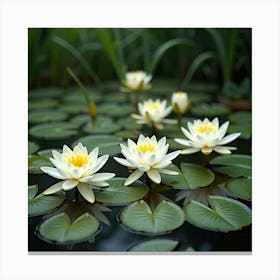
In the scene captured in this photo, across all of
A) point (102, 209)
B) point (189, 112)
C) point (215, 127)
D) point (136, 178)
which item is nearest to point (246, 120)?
point (189, 112)

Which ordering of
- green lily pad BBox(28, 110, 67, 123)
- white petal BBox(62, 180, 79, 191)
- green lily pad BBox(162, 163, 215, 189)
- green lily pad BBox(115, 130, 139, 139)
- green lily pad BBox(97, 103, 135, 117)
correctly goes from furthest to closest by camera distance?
green lily pad BBox(97, 103, 135, 117)
green lily pad BBox(28, 110, 67, 123)
green lily pad BBox(115, 130, 139, 139)
green lily pad BBox(162, 163, 215, 189)
white petal BBox(62, 180, 79, 191)

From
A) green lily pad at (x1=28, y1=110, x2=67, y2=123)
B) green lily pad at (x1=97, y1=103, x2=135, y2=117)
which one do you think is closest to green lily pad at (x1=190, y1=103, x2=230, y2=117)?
green lily pad at (x1=97, y1=103, x2=135, y2=117)

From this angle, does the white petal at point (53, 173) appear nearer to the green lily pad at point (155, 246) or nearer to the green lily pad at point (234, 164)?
the green lily pad at point (155, 246)

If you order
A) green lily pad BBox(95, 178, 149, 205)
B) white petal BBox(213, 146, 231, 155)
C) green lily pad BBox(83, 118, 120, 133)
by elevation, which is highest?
green lily pad BBox(83, 118, 120, 133)

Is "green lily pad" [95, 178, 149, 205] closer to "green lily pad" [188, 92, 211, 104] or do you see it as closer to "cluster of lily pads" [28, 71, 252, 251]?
"cluster of lily pads" [28, 71, 252, 251]

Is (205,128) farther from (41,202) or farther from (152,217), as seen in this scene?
(41,202)

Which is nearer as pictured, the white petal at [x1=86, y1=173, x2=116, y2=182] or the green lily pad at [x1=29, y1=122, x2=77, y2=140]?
the white petal at [x1=86, y1=173, x2=116, y2=182]

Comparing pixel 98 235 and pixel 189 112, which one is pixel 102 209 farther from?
pixel 189 112
